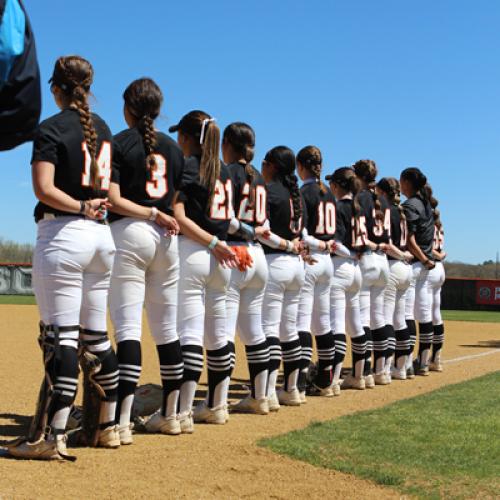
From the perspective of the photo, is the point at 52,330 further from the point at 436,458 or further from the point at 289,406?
the point at 289,406

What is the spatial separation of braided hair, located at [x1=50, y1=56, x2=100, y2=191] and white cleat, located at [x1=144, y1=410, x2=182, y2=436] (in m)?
1.77

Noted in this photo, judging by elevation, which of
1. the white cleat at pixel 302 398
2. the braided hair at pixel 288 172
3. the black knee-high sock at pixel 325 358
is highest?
the braided hair at pixel 288 172

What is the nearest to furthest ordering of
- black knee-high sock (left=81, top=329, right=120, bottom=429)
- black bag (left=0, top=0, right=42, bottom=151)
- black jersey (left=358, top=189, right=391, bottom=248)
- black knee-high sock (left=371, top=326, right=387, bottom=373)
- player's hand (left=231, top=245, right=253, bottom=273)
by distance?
1. black bag (left=0, top=0, right=42, bottom=151)
2. black knee-high sock (left=81, top=329, right=120, bottom=429)
3. player's hand (left=231, top=245, right=253, bottom=273)
4. black jersey (left=358, top=189, right=391, bottom=248)
5. black knee-high sock (left=371, top=326, right=387, bottom=373)

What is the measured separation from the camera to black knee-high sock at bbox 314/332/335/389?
7.78 metres

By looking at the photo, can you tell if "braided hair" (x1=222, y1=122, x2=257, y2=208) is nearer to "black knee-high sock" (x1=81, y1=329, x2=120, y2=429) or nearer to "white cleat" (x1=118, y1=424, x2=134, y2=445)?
"black knee-high sock" (x1=81, y1=329, x2=120, y2=429)

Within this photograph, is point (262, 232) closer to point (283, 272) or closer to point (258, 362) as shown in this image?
point (283, 272)

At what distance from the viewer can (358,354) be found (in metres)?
8.49

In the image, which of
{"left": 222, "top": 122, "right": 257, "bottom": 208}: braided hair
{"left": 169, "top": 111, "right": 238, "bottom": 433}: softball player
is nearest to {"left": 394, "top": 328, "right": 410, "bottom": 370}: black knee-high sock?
{"left": 222, "top": 122, "right": 257, "bottom": 208}: braided hair

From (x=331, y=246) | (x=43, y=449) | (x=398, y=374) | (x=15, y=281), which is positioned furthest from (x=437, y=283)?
(x=15, y=281)

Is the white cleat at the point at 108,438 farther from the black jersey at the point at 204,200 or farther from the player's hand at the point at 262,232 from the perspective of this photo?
the player's hand at the point at 262,232

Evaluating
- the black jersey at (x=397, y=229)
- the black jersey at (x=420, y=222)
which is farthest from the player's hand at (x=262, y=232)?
the black jersey at (x=420, y=222)

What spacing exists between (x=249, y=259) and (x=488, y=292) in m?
26.9

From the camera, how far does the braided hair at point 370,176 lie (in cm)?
879

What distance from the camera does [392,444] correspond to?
17.3 ft
